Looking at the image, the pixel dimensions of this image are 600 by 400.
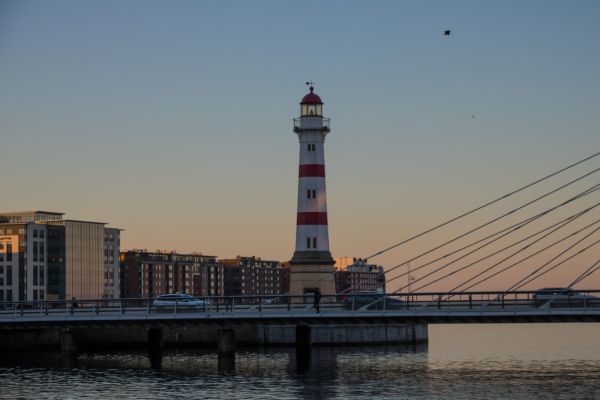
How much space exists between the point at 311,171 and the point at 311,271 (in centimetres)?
833

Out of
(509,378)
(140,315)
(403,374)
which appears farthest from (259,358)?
(509,378)

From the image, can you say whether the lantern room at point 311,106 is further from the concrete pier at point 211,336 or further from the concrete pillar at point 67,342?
the concrete pillar at point 67,342

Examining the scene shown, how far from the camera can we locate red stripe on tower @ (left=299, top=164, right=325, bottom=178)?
9806 cm

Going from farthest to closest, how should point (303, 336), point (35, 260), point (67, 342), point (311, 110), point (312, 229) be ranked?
1. point (35, 260)
2. point (311, 110)
3. point (312, 229)
4. point (303, 336)
5. point (67, 342)

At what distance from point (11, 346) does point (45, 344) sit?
147 inches

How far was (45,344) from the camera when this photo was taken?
93.4 metres

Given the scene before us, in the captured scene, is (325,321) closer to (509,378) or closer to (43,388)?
(509,378)

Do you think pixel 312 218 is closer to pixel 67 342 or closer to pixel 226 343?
pixel 226 343

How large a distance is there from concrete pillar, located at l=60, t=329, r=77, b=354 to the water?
798 millimetres

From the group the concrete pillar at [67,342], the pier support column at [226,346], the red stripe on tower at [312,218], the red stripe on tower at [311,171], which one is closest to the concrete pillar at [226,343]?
the pier support column at [226,346]

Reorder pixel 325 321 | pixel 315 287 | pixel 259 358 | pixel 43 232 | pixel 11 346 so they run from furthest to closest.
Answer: pixel 43 232
pixel 315 287
pixel 11 346
pixel 259 358
pixel 325 321

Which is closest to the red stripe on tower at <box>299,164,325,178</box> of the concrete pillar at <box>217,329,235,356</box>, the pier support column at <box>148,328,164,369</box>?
the pier support column at <box>148,328,164,369</box>

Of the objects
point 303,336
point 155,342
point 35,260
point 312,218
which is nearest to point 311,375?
point 155,342

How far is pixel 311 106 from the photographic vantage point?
102 metres
